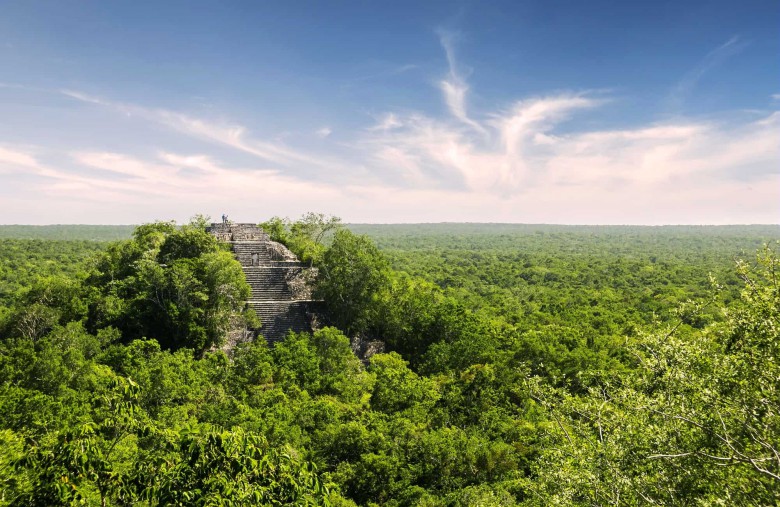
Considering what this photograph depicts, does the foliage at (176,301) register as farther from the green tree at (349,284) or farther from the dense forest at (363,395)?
the green tree at (349,284)

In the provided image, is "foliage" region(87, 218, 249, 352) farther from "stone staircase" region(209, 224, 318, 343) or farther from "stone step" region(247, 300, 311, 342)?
"stone staircase" region(209, 224, 318, 343)

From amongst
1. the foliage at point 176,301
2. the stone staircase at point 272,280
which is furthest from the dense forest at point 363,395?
the stone staircase at point 272,280

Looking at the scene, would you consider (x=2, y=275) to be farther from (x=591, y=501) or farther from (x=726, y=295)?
(x=726, y=295)

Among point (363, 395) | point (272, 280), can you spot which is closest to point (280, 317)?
point (272, 280)

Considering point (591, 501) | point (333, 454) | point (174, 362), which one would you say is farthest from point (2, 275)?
point (591, 501)

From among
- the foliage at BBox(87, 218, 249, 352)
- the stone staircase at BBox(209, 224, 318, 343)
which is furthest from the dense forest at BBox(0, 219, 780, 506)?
the stone staircase at BBox(209, 224, 318, 343)
